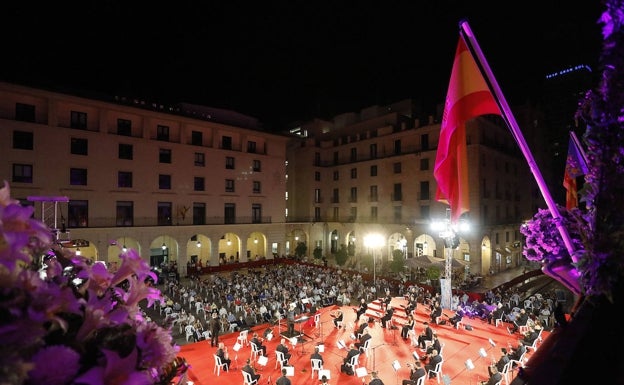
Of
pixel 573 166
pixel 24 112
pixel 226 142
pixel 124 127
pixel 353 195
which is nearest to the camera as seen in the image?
pixel 573 166

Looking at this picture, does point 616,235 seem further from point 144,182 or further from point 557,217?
point 144,182

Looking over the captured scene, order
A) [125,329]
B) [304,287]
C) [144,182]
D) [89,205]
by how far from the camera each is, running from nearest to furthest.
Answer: [125,329] → [304,287] → [89,205] → [144,182]

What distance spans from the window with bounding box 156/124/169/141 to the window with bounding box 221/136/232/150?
640cm

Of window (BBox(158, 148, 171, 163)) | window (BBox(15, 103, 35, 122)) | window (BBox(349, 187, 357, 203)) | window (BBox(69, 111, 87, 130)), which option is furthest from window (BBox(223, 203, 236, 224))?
window (BBox(15, 103, 35, 122))

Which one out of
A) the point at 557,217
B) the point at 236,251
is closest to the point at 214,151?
the point at 236,251

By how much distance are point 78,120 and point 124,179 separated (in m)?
6.54

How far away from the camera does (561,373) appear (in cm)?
229

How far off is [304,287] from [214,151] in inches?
836

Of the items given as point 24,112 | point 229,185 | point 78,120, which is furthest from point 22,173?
point 229,185

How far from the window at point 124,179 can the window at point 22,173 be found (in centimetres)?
651

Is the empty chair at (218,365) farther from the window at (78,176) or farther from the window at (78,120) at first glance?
the window at (78,120)

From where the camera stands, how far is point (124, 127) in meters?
32.6

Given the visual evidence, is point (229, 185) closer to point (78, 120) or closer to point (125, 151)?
point (125, 151)

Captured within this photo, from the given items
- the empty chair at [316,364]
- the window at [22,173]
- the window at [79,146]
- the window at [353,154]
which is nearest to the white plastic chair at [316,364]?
the empty chair at [316,364]
